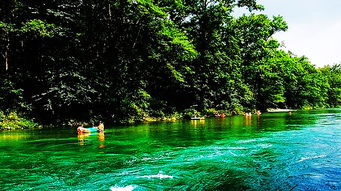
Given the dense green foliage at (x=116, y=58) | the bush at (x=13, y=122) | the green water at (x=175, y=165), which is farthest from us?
the dense green foliage at (x=116, y=58)

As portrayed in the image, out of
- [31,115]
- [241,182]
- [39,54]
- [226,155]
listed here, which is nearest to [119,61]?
[39,54]

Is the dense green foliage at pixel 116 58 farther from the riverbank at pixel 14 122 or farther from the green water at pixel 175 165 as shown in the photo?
the green water at pixel 175 165

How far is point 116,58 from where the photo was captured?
31953mm

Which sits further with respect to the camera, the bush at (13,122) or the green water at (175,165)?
the bush at (13,122)

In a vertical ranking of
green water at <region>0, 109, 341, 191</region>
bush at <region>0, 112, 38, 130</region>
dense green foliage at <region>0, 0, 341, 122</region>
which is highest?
dense green foliage at <region>0, 0, 341, 122</region>

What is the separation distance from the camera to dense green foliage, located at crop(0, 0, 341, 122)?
84.8ft

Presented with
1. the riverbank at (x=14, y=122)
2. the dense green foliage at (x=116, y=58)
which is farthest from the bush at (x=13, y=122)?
the dense green foliage at (x=116, y=58)

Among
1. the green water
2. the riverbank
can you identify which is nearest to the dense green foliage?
the riverbank

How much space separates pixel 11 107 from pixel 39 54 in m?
6.20

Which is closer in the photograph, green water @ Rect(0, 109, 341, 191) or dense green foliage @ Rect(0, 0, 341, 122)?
green water @ Rect(0, 109, 341, 191)

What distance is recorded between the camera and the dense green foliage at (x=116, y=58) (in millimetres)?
25844

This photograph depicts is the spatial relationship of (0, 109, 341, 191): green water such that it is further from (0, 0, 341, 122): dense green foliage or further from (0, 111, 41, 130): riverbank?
(0, 0, 341, 122): dense green foliage

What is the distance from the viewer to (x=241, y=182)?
316 inches

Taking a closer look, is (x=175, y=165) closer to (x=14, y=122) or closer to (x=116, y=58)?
(x=14, y=122)
